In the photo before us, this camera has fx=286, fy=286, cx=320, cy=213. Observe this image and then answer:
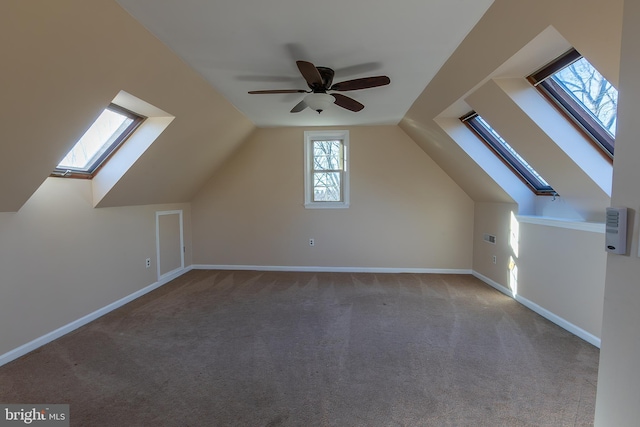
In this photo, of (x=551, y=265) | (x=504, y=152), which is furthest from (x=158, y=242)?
(x=551, y=265)

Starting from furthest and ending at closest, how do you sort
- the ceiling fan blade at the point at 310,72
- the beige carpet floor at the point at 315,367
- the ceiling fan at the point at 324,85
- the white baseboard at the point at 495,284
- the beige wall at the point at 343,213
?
the beige wall at the point at 343,213, the white baseboard at the point at 495,284, the ceiling fan at the point at 324,85, the ceiling fan blade at the point at 310,72, the beige carpet floor at the point at 315,367

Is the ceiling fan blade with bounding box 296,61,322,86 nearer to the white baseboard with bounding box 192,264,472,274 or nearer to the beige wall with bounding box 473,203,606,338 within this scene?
the beige wall with bounding box 473,203,606,338

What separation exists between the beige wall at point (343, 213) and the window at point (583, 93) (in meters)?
2.31

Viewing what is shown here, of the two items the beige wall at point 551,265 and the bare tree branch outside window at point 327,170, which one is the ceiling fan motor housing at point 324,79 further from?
the beige wall at point 551,265

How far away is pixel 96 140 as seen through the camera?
282 cm

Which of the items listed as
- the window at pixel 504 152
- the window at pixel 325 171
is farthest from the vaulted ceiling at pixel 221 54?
the window at pixel 325 171

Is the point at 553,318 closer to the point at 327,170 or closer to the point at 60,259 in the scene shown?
the point at 327,170

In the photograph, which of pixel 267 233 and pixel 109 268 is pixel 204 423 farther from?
pixel 267 233

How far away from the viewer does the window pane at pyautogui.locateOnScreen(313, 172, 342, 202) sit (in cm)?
478

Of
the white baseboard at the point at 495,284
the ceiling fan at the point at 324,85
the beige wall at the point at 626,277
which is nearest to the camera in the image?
the beige wall at the point at 626,277

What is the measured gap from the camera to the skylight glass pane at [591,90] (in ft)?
6.41

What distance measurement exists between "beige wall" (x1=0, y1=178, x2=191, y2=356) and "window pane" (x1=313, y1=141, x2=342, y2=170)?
2705 millimetres

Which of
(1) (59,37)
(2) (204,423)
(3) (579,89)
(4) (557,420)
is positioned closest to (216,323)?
(2) (204,423)

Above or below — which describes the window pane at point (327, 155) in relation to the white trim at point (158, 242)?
above
